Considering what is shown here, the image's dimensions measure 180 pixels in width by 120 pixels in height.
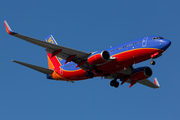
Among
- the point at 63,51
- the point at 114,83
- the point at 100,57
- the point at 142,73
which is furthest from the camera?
the point at 114,83

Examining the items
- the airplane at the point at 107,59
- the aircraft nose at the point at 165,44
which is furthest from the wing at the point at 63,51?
the aircraft nose at the point at 165,44

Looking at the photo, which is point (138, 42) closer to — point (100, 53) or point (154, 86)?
point (100, 53)

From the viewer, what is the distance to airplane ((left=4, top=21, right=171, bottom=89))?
35.3m

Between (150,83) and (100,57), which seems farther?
(150,83)

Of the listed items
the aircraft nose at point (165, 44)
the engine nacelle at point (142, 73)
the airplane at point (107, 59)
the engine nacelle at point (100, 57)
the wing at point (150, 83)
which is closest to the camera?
the aircraft nose at point (165, 44)

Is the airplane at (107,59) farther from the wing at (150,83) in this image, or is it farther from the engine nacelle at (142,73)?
the wing at (150,83)

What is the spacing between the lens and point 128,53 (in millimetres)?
35969

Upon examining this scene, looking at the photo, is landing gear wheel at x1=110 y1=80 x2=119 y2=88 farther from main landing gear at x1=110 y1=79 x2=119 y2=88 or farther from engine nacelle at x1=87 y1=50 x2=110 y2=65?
engine nacelle at x1=87 y1=50 x2=110 y2=65

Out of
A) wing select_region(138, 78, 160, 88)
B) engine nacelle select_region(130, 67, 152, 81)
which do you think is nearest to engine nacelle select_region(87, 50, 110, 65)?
engine nacelle select_region(130, 67, 152, 81)

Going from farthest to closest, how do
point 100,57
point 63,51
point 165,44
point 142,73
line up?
point 142,73, point 63,51, point 100,57, point 165,44

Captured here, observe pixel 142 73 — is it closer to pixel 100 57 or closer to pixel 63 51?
pixel 100 57

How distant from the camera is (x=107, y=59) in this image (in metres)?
36.2

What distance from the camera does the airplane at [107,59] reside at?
1389 inches

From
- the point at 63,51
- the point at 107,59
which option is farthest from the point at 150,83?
the point at 63,51
